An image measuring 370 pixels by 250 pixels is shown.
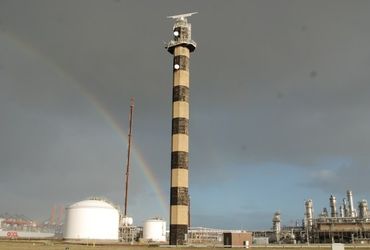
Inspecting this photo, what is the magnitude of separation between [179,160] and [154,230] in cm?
4613

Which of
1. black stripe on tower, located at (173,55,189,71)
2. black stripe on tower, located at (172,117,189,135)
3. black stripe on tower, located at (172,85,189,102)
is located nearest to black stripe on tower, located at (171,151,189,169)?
black stripe on tower, located at (172,117,189,135)

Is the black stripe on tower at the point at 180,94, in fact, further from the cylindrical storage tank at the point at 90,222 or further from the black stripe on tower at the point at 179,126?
the cylindrical storage tank at the point at 90,222

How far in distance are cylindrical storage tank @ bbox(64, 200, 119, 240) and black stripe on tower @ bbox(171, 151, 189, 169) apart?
2689 cm

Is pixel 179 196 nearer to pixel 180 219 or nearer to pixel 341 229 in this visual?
pixel 180 219

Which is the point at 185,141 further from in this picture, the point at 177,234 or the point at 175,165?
the point at 177,234

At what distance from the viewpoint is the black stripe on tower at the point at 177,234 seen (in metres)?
71.3

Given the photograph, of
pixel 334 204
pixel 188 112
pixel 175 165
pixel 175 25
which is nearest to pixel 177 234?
pixel 175 165

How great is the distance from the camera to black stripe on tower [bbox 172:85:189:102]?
7675 cm

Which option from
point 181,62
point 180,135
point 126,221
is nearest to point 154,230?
point 126,221

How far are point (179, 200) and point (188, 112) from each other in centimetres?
1712

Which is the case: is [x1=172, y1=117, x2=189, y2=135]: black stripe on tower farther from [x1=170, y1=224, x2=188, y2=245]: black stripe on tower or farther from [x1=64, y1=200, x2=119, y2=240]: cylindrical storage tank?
[x1=64, y1=200, x2=119, y2=240]: cylindrical storage tank

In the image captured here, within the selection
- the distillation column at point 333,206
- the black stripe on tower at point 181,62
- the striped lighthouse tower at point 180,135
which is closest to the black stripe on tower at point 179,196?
the striped lighthouse tower at point 180,135

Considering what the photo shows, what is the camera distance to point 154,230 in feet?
370

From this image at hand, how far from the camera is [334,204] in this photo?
12644cm
